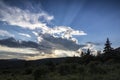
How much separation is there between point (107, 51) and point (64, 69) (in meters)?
35.3

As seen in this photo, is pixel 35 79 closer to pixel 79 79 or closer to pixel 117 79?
pixel 79 79

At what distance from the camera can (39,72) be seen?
78.6ft

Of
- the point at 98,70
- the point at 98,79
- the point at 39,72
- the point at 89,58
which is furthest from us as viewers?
the point at 89,58

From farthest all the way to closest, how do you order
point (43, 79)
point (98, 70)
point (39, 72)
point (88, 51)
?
point (88, 51)
point (98, 70)
point (39, 72)
point (43, 79)

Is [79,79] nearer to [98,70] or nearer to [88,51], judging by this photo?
[98,70]

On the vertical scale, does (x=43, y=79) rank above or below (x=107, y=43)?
below

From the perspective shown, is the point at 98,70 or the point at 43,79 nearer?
the point at 43,79

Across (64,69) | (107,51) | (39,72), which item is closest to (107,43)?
(107,51)

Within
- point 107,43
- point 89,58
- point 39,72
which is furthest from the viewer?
point 107,43

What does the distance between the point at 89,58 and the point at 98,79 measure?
44.0 meters

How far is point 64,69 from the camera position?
33.9 m

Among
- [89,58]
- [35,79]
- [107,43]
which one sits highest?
[107,43]

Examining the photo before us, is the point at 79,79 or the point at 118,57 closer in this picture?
the point at 79,79

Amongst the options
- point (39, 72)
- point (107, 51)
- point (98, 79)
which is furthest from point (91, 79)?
point (107, 51)
